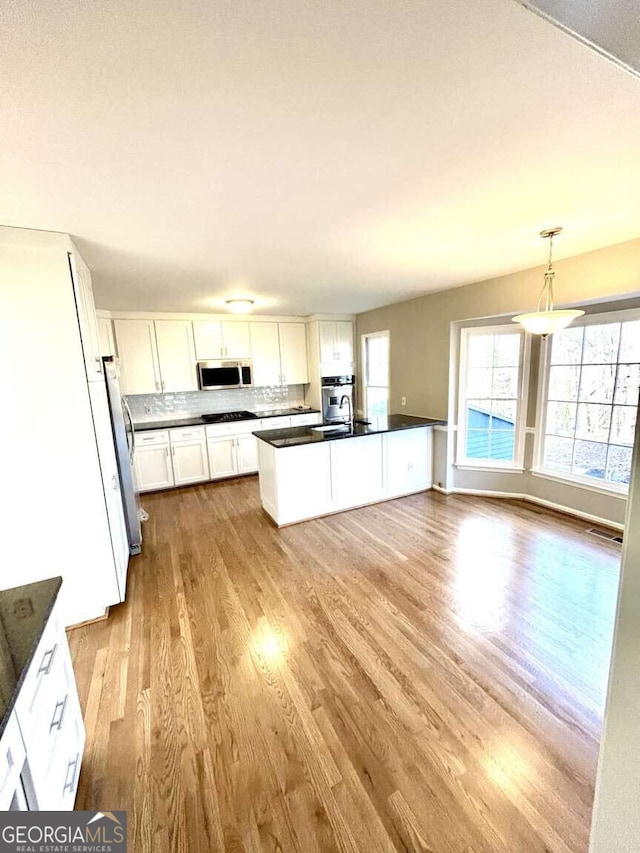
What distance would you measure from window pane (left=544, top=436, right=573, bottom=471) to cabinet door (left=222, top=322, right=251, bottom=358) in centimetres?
422

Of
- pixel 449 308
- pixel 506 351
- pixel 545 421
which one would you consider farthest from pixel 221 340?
pixel 545 421

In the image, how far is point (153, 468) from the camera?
15.5 feet

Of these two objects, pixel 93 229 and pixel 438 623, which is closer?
pixel 93 229

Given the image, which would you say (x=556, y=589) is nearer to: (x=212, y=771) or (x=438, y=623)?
(x=438, y=623)

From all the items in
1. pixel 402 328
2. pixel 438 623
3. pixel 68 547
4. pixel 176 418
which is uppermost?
pixel 402 328

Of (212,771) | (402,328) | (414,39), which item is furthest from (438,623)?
(402,328)

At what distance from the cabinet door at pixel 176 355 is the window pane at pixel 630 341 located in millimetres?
5045

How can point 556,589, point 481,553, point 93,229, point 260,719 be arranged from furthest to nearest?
point 481,553
point 556,589
point 93,229
point 260,719

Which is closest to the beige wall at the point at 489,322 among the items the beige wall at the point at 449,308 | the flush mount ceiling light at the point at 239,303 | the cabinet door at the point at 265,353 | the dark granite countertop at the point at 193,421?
the beige wall at the point at 449,308

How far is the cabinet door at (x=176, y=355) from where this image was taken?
4.91m

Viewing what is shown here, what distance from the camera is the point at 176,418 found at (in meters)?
5.41

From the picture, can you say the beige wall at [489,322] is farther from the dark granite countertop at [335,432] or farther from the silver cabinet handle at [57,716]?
the silver cabinet handle at [57,716]

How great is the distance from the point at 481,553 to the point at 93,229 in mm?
3664

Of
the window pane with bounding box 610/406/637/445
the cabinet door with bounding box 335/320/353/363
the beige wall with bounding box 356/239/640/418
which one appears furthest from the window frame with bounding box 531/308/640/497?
the cabinet door with bounding box 335/320/353/363
